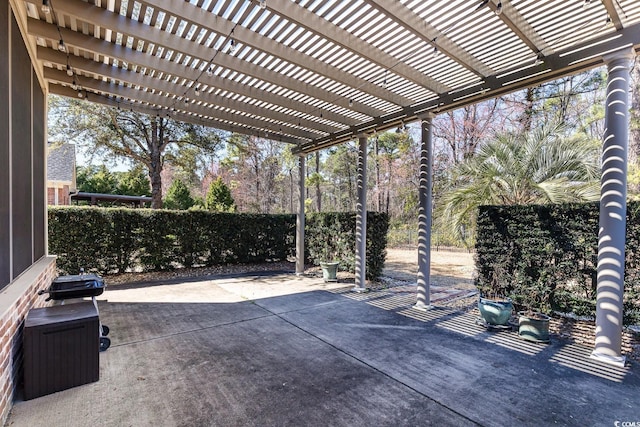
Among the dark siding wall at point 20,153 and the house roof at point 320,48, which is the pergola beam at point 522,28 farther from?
the dark siding wall at point 20,153

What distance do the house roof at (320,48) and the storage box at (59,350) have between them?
9.29 ft

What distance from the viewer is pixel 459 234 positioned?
598 centimetres

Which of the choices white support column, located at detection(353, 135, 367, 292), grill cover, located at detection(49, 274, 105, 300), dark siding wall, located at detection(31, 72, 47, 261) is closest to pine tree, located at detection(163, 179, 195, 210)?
dark siding wall, located at detection(31, 72, 47, 261)

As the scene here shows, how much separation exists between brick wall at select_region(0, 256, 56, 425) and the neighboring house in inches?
432

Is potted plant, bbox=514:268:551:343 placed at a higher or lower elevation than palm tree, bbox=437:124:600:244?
lower

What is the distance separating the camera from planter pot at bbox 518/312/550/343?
3.68 metres

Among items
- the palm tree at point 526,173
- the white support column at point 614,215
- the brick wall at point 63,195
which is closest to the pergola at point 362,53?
the white support column at point 614,215

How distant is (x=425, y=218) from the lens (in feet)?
16.9

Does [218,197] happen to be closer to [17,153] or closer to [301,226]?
[301,226]

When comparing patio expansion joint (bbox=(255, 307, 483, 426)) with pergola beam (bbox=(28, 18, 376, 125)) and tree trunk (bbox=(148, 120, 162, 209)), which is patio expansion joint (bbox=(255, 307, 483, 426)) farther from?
tree trunk (bbox=(148, 120, 162, 209))

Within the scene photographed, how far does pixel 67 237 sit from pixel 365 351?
22.1 feet

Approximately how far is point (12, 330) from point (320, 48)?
4.04m

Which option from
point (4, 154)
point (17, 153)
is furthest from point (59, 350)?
point (17, 153)

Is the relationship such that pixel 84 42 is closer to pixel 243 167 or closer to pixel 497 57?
pixel 497 57
